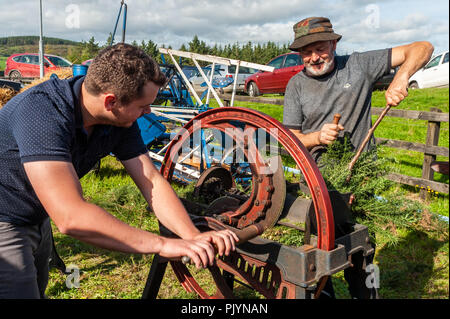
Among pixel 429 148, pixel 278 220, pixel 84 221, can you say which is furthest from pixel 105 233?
pixel 429 148

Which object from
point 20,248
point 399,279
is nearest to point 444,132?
point 399,279

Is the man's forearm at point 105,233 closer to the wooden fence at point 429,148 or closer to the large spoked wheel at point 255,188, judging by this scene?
the large spoked wheel at point 255,188

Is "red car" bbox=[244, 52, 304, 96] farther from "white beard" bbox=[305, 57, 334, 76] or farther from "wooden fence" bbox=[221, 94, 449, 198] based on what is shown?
"white beard" bbox=[305, 57, 334, 76]

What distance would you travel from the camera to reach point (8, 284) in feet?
5.47

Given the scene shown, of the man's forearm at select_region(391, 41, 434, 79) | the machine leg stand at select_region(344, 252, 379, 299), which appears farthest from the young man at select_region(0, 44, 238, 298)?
the man's forearm at select_region(391, 41, 434, 79)

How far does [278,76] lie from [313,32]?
1092 centimetres

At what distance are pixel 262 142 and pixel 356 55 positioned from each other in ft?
3.86

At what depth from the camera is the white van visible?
12156 mm

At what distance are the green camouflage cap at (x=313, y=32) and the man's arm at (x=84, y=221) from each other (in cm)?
174

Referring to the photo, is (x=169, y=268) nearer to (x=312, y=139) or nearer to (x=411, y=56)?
(x=312, y=139)

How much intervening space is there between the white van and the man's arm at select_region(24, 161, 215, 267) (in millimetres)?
12969

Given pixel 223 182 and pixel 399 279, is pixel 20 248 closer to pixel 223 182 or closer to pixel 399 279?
pixel 223 182

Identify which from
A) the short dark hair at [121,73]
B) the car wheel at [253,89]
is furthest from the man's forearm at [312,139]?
the car wheel at [253,89]

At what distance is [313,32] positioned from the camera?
2600 mm
